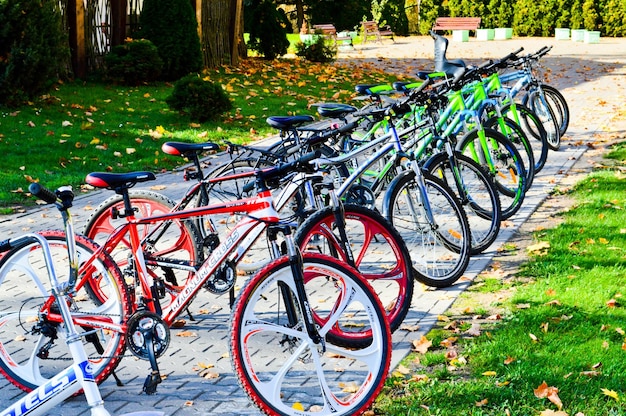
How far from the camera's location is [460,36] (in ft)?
108

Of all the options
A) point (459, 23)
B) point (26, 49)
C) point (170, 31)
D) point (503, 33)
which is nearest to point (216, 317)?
point (26, 49)

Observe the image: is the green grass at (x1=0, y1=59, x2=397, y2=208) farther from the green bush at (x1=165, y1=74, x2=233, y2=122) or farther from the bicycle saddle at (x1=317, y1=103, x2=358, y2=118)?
the bicycle saddle at (x1=317, y1=103, x2=358, y2=118)

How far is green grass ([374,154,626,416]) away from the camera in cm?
434

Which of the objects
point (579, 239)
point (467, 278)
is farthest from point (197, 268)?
point (579, 239)

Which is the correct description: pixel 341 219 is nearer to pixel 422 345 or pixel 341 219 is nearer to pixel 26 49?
pixel 422 345

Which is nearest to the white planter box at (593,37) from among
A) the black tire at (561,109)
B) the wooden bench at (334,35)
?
the wooden bench at (334,35)

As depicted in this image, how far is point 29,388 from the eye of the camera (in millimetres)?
4457

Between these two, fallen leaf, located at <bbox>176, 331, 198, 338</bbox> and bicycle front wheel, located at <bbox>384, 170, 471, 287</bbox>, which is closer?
fallen leaf, located at <bbox>176, 331, 198, 338</bbox>

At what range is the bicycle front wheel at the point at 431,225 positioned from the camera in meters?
5.91

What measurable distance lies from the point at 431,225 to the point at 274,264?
7.24 ft

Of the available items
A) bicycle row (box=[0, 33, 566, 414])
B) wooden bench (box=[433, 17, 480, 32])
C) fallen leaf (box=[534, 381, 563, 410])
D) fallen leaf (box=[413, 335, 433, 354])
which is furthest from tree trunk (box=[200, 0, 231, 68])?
wooden bench (box=[433, 17, 480, 32])

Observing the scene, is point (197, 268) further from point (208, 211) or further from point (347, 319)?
point (347, 319)

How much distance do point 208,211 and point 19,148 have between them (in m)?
6.67

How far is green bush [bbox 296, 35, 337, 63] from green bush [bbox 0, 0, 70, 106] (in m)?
9.72
